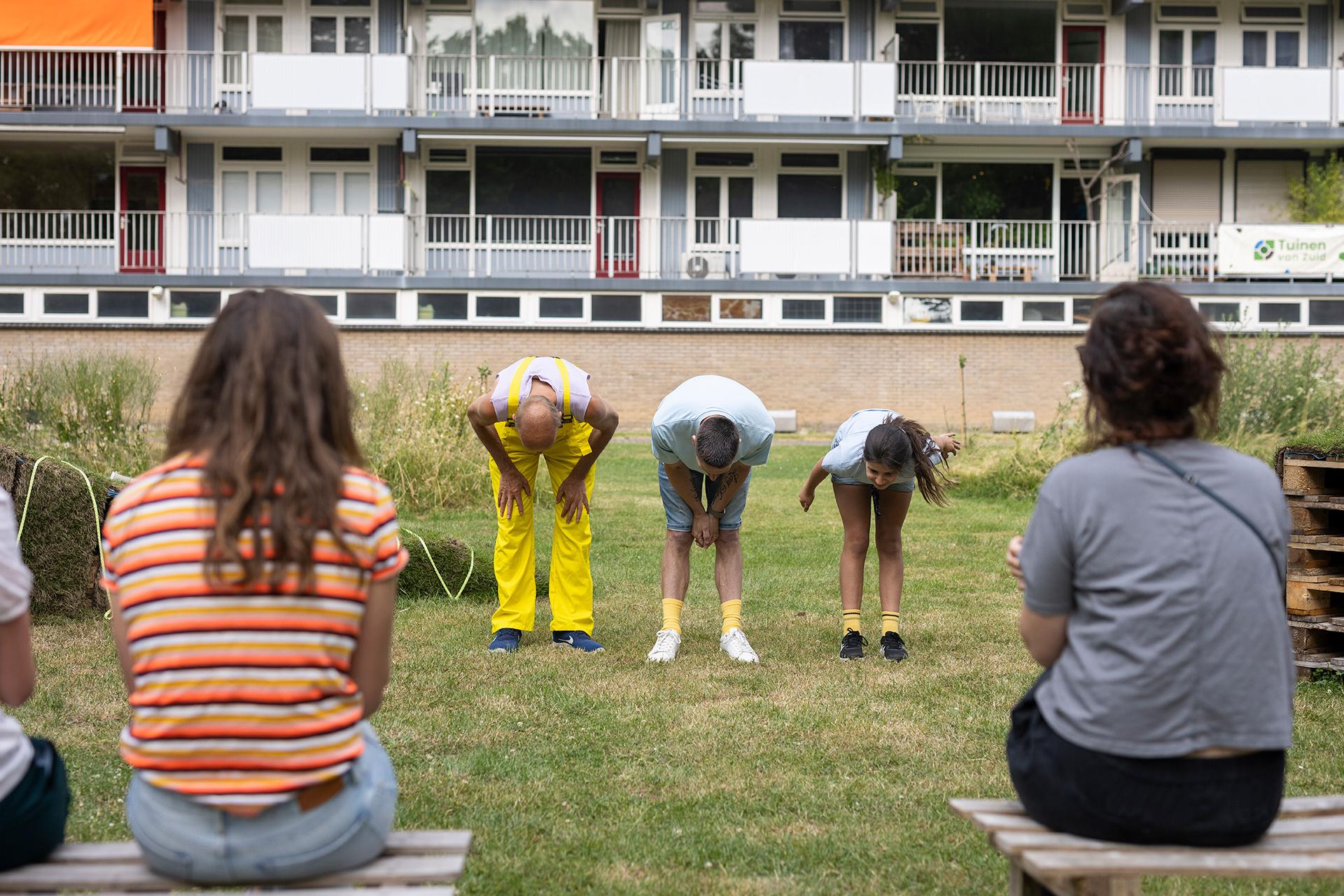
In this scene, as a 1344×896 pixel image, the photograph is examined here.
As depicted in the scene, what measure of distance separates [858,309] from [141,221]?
48.2 feet

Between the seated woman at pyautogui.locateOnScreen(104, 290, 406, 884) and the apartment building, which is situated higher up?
the apartment building

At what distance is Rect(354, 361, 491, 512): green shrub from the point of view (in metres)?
12.6

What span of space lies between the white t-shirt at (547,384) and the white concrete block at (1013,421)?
63.1 ft

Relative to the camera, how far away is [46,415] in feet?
37.3

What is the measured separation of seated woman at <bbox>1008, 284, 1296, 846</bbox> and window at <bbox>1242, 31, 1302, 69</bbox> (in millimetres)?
28206

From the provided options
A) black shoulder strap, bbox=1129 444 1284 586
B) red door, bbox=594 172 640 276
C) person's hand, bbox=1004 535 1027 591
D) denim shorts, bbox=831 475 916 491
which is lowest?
denim shorts, bbox=831 475 916 491

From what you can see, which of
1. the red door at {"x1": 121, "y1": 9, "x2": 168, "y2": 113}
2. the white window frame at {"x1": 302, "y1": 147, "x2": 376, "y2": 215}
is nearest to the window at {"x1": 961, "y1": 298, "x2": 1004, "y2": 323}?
the white window frame at {"x1": 302, "y1": 147, "x2": 376, "y2": 215}

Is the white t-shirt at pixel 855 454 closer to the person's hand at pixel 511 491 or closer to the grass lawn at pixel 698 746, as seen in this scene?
the grass lawn at pixel 698 746

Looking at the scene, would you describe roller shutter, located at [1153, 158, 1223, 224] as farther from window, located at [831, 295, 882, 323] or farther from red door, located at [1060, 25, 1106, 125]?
window, located at [831, 295, 882, 323]

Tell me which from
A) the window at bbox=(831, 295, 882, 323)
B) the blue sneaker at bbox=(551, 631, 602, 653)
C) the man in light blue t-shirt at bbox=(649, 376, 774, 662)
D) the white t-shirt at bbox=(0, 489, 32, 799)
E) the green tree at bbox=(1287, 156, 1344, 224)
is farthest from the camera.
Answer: the green tree at bbox=(1287, 156, 1344, 224)

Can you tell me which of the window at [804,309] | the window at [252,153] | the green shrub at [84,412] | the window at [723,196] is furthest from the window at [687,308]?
the green shrub at [84,412]

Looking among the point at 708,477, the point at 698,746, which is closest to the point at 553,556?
the point at 708,477

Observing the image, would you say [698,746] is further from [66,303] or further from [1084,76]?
[1084,76]

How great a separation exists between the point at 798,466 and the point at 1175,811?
14.5 meters
